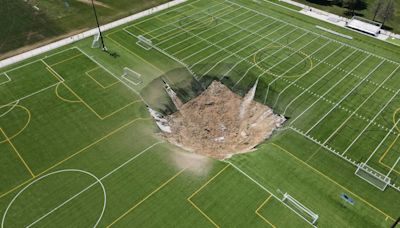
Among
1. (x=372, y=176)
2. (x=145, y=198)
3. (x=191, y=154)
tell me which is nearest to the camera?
(x=145, y=198)

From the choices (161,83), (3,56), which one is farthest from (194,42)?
(3,56)

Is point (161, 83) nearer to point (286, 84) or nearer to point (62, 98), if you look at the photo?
point (62, 98)

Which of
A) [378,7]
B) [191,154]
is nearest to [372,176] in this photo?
[191,154]

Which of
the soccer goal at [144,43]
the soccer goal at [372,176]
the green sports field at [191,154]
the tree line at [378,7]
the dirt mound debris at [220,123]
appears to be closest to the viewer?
the green sports field at [191,154]

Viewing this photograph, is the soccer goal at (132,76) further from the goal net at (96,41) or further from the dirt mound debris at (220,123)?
the goal net at (96,41)

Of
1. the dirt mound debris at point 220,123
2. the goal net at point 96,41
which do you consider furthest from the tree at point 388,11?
the goal net at point 96,41

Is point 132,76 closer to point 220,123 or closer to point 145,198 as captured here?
point 220,123
